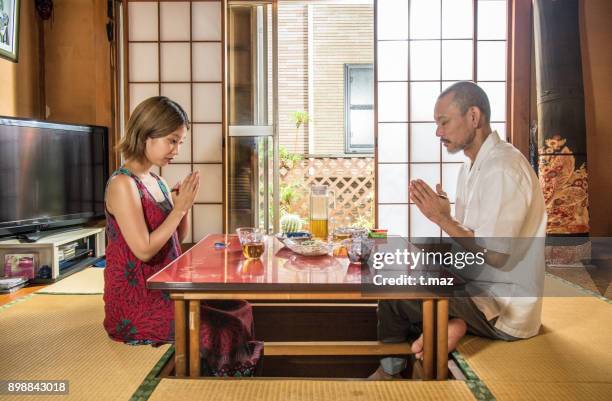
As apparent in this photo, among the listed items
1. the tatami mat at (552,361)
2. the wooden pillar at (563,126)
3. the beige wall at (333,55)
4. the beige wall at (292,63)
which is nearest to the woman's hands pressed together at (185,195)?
the tatami mat at (552,361)

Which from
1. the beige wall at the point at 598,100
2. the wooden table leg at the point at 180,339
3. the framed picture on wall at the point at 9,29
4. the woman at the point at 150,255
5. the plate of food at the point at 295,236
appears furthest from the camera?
the beige wall at the point at 598,100

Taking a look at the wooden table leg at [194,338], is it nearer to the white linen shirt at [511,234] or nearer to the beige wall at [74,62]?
the white linen shirt at [511,234]

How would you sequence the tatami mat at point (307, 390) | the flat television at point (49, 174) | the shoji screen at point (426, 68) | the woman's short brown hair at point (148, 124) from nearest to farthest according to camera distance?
1. the tatami mat at point (307, 390)
2. the woman's short brown hair at point (148, 124)
3. the flat television at point (49, 174)
4. the shoji screen at point (426, 68)

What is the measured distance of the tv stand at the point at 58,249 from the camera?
315cm

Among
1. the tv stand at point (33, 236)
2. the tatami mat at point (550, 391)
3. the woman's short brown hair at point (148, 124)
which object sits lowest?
the tatami mat at point (550, 391)

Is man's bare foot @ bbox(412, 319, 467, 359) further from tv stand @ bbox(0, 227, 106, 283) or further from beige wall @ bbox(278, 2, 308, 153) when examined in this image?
beige wall @ bbox(278, 2, 308, 153)

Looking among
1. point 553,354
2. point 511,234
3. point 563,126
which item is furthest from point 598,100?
point 553,354

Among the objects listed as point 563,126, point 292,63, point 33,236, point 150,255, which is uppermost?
point 292,63

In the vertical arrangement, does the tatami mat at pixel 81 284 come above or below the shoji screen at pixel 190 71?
below

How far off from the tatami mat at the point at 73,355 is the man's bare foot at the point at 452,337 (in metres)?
0.80

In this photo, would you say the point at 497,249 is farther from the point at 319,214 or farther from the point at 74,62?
the point at 74,62

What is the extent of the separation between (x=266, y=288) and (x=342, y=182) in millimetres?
5834

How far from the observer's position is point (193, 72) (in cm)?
453

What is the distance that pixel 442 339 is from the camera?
1521 mm
